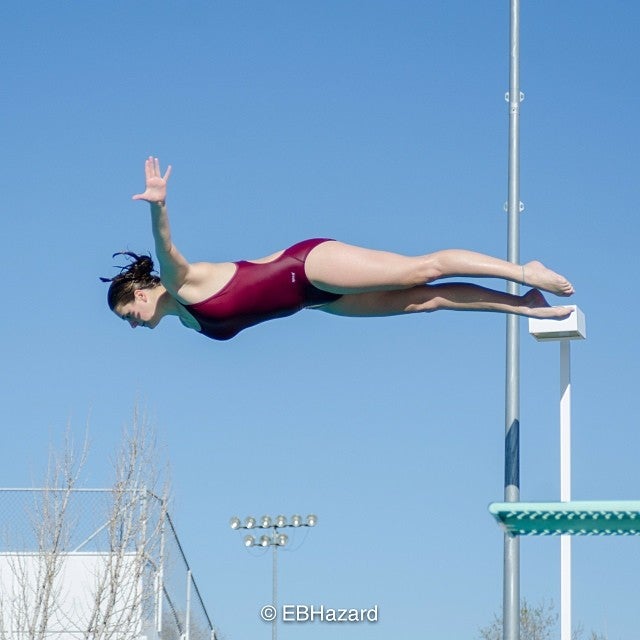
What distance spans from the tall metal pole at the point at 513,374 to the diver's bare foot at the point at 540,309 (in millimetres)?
1070

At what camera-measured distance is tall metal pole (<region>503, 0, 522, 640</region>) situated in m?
7.37

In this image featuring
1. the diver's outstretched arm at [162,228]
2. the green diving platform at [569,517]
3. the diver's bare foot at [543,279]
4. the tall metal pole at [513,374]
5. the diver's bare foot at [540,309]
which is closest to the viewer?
the green diving platform at [569,517]

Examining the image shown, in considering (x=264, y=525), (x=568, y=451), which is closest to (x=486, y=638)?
(x=264, y=525)

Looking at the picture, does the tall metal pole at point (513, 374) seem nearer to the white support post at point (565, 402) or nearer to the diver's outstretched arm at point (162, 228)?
the white support post at point (565, 402)

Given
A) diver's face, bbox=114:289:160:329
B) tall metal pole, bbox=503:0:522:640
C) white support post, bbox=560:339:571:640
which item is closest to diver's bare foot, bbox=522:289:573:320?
white support post, bbox=560:339:571:640

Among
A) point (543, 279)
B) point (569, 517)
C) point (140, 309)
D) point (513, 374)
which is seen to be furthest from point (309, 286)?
point (569, 517)

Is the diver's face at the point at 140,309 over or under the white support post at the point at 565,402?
over

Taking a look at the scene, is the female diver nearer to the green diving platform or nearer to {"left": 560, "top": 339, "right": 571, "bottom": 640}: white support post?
{"left": 560, "top": 339, "right": 571, "bottom": 640}: white support post

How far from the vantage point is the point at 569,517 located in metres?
4.66

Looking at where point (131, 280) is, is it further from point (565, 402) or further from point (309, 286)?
point (565, 402)

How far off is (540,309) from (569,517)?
1.95 meters

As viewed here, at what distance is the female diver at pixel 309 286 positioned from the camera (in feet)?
20.2

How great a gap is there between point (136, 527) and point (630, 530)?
14660 millimetres

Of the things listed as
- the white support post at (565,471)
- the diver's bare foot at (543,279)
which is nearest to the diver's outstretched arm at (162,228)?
the diver's bare foot at (543,279)
